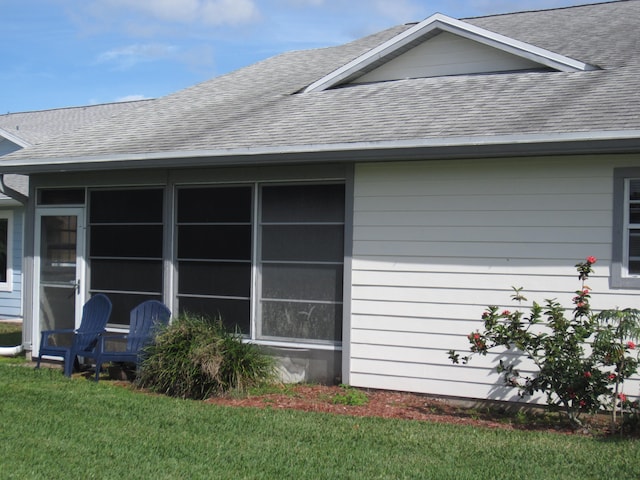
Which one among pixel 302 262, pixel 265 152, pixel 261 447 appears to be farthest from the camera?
pixel 302 262

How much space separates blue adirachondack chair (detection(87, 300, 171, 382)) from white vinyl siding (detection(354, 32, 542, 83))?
14.7ft

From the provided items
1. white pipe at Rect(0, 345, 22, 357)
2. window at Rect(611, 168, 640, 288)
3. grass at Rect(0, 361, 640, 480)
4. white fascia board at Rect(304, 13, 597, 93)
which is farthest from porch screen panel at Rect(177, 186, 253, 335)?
window at Rect(611, 168, 640, 288)

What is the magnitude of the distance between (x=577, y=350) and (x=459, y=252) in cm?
187

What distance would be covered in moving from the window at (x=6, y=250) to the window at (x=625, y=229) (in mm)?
13574

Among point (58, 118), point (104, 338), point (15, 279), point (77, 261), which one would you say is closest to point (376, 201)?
point (104, 338)

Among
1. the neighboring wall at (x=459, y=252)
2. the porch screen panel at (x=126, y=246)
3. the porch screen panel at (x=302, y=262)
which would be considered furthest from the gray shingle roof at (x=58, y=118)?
the neighboring wall at (x=459, y=252)

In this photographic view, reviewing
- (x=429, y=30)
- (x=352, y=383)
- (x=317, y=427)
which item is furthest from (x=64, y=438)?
(x=429, y=30)

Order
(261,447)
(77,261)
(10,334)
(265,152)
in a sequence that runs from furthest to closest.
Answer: (10,334), (77,261), (265,152), (261,447)

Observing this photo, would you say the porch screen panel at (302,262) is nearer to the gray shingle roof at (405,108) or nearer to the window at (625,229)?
the gray shingle roof at (405,108)

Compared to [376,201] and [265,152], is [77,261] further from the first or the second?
[376,201]

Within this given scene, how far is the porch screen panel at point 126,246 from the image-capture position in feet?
34.7

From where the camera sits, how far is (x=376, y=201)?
9008mm

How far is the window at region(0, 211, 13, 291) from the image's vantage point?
Answer: 55.8ft

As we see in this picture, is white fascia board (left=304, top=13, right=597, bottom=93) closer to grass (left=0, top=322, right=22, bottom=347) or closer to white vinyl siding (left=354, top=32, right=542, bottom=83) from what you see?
white vinyl siding (left=354, top=32, right=542, bottom=83)
